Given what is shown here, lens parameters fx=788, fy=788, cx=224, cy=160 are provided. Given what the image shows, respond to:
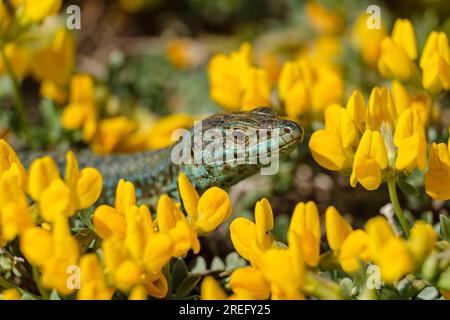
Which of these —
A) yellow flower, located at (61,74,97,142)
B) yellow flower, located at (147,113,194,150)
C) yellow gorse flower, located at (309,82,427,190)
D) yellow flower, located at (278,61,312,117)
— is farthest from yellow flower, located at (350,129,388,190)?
yellow flower, located at (61,74,97,142)

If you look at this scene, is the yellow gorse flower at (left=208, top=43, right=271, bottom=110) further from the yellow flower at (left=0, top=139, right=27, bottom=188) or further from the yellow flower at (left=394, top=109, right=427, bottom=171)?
the yellow flower at (left=0, top=139, right=27, bottom=188)

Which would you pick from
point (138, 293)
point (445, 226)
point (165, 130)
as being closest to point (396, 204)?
point (445, 226)

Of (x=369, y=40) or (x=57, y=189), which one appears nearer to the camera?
(x=57, y=189)

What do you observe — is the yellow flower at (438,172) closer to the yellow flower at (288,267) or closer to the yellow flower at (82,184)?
the yellow flower at (288,267)

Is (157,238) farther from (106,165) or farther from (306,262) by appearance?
(106,165)

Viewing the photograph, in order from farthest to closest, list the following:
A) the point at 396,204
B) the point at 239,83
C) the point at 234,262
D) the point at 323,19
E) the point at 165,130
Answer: the point at 323,19
the point at 165,130
the point at 239,83
the point at 234,262
the point at 396,204

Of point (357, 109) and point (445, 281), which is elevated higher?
point (357, 109)

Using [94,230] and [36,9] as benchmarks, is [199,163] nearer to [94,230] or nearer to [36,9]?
[94,230]
